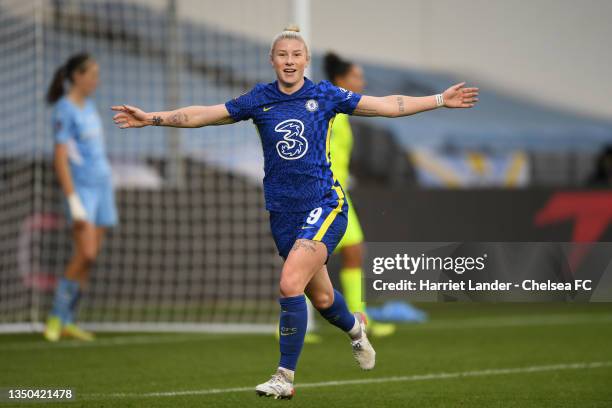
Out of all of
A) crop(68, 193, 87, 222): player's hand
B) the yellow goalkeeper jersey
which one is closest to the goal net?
crop(68, 193, 87, 222): player's hand

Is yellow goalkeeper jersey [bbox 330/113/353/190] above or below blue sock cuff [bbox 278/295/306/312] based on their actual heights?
above

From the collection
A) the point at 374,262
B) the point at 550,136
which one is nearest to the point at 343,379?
the point at 374,262

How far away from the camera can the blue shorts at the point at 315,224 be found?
6062 millimetres

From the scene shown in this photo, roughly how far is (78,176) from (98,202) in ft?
0.90

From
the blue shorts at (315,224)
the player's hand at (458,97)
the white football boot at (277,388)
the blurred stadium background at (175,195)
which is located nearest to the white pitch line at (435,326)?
the blurred stadium background at (175,195)

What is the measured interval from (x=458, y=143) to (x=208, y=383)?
1113cm

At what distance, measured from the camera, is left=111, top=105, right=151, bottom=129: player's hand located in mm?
6070

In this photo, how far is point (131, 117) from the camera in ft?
20.0

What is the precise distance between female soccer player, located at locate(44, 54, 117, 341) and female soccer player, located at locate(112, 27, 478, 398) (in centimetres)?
383

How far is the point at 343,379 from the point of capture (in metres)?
7.33

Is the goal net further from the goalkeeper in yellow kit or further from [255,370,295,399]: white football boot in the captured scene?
[255,370,295,399]: white football boot

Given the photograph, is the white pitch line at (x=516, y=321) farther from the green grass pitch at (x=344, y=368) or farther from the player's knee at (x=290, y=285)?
the player's knee at (x=290, y=285)

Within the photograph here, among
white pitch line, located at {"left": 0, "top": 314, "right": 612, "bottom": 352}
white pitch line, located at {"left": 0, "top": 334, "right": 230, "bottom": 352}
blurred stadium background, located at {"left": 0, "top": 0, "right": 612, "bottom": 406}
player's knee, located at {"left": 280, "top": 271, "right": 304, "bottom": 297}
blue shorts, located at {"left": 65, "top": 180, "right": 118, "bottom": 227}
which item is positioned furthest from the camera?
blurred stadium background, located at {"left": 0, "top": 0, "right": 612, "bottom": 406}

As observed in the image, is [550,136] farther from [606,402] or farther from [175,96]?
[606,402]
